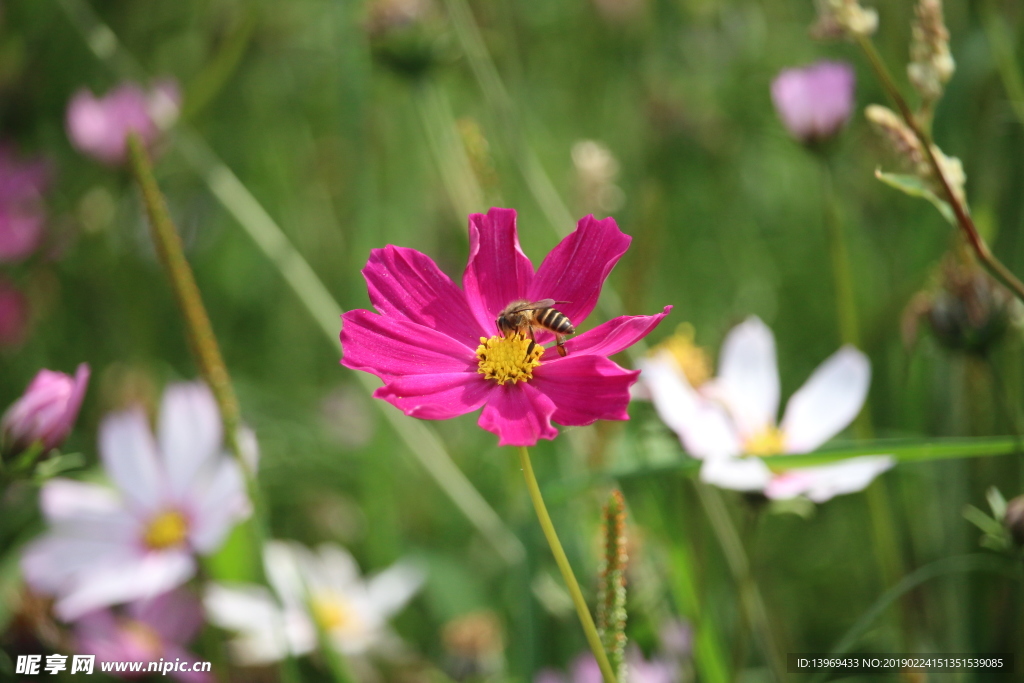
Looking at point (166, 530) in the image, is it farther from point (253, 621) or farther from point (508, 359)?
point (508, 359)

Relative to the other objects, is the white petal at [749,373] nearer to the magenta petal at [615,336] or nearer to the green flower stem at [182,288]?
the magenta petal at [615,336]

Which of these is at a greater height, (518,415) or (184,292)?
(184,292)

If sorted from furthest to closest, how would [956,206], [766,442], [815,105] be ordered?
[815,105] → [766,442] → [956,206]

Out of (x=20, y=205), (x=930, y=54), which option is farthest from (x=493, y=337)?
(x=20, y=205)

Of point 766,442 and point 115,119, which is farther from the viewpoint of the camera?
point 115,119

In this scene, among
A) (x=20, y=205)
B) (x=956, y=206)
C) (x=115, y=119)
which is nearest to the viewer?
(x=956, y=206)

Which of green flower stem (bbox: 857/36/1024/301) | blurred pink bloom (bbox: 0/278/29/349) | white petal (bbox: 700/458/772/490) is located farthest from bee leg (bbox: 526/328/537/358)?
blurred pink bloom (bbox: 0/278/29/349)

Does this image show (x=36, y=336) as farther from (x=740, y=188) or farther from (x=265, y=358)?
→ (x=740, y=188)
